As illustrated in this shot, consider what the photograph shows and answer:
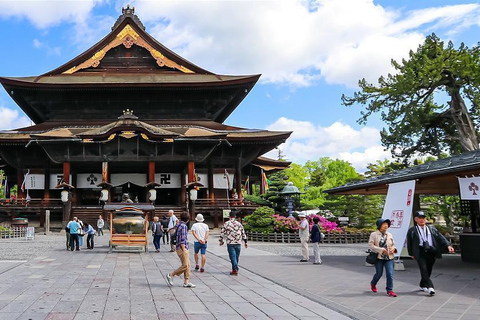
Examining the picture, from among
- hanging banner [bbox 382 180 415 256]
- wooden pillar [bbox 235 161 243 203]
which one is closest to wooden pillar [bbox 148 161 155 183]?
wooden pillar [bbox 235 161 243 203]

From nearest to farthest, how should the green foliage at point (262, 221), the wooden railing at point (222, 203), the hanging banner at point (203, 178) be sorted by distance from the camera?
the green foliage at point (262, 221)
the wooden railing at point (222, 203)
the hanging banner at point (203, 178)

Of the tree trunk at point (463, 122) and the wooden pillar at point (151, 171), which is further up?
the tree trunk at point (463, 122)

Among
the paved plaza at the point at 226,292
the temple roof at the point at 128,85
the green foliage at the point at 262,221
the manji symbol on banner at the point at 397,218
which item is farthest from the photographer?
the temple roof at the point at 128,85

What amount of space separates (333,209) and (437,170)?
72.6 ft

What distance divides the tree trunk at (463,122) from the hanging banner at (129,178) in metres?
23.4

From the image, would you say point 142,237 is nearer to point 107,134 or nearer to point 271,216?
point 271,216

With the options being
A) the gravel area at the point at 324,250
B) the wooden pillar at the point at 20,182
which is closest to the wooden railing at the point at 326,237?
the gravel area at the point at 324,250

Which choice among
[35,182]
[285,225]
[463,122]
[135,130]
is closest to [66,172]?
[35,182]

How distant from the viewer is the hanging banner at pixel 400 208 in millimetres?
12000

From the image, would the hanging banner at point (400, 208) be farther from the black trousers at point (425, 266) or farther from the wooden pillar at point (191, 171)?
the wooden pillar at point (191, 171)

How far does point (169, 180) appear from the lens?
3281 cm

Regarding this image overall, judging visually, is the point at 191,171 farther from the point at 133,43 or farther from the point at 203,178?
the point at 133,43

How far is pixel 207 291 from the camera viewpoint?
871cm

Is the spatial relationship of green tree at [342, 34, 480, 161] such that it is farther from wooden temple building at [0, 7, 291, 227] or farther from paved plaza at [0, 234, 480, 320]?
paved plaza at [0, 234, 480, 320]
